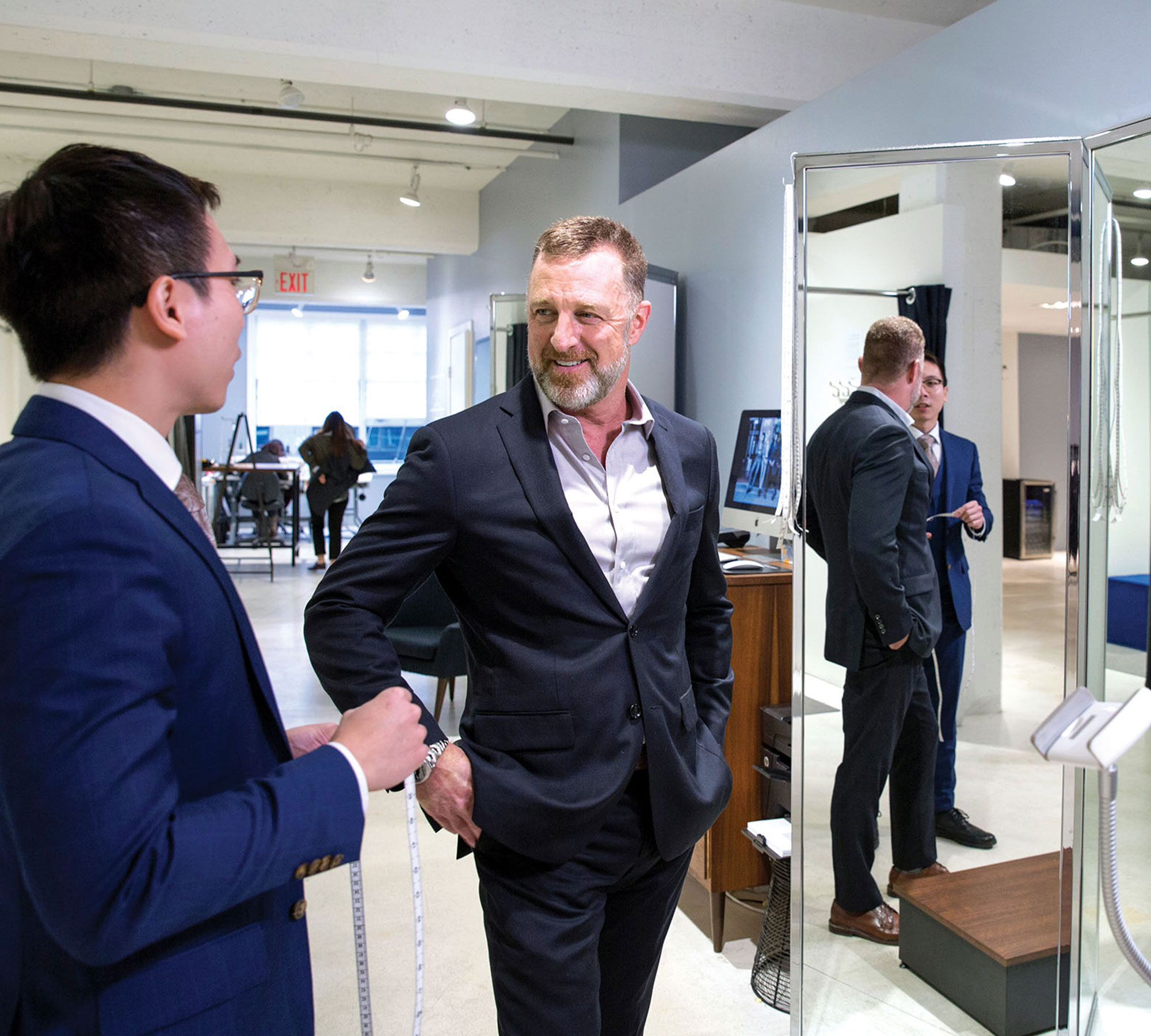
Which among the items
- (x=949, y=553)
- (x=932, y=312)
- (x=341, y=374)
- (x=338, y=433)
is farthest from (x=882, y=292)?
(x=341, y=374)

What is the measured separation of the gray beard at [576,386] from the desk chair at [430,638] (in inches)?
119

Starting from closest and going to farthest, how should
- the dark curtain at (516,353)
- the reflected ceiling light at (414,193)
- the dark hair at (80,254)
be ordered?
the dark hair at (80,254) < the dark curtain at (516,353) < the reflected ceiling light at (414,193)

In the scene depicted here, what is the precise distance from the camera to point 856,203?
2373 millimetres

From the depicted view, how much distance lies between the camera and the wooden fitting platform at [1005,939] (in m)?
2.34

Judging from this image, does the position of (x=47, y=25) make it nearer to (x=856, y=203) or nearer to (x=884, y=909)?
(x=856, y=203)

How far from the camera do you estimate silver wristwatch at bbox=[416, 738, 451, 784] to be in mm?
1512

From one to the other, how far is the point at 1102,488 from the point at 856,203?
2.92ft

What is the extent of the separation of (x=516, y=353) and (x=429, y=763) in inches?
215

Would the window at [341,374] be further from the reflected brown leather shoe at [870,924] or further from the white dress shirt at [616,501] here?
the white dress shirt at [616,501]


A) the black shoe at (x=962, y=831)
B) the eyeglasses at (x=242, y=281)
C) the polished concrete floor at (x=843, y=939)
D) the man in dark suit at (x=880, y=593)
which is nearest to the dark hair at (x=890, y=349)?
the man in dark suit at (x=880, y=593)

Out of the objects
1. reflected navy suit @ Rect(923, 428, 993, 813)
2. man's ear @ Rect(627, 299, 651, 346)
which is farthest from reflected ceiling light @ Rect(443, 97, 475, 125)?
man's ear @ Rect(627, 299, 651, 346)

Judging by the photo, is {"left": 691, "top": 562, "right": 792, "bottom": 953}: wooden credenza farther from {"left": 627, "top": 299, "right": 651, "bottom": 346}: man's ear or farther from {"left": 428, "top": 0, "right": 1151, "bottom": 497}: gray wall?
{"left": 428, "top": 0, "right": 1151, "bottom": 497}: gray wall

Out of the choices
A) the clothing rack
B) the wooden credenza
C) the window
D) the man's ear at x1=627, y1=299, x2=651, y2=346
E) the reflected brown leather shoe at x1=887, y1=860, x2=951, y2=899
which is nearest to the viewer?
the man's ear at x1=627, y1=299, x2=651, y2=346

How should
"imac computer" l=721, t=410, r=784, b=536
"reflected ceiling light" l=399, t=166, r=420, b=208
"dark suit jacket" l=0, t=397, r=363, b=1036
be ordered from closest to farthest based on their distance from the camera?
1. "dark suit jacket" l=0, t=397, r=363, b=1036
2. "imac computer" l=721, t=410, r=784, b=536
3. "reflected ceiling light" l=399, t=166, r=420, b=208
